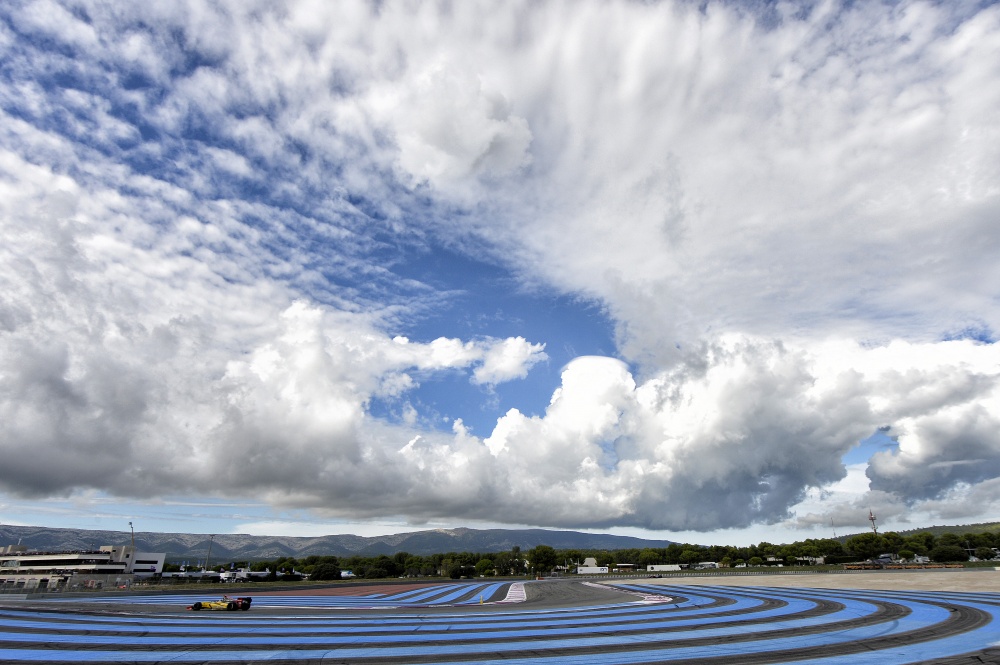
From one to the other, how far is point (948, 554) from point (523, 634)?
198 m

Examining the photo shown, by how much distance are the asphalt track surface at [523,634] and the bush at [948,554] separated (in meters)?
160

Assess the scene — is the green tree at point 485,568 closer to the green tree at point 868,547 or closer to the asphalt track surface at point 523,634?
the green tree at point 868,547

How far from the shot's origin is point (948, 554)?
539 ft

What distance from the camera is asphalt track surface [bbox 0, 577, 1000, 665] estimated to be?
22125 millimetres

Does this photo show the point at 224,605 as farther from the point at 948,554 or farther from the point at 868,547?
the point at 868,547

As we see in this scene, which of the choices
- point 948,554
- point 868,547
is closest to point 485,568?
point 868,547

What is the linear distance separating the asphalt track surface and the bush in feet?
524

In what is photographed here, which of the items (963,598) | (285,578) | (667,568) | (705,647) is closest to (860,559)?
(667,568)

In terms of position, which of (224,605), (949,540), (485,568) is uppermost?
(224,605)

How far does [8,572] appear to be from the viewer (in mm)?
160000

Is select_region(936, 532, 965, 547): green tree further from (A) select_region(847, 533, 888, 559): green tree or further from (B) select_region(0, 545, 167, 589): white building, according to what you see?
(B) select_region(0, 545, 167, 589): white building

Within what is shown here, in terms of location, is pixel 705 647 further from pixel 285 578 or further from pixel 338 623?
pixel 285 578

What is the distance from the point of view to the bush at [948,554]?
537ft

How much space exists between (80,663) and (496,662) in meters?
15.9
